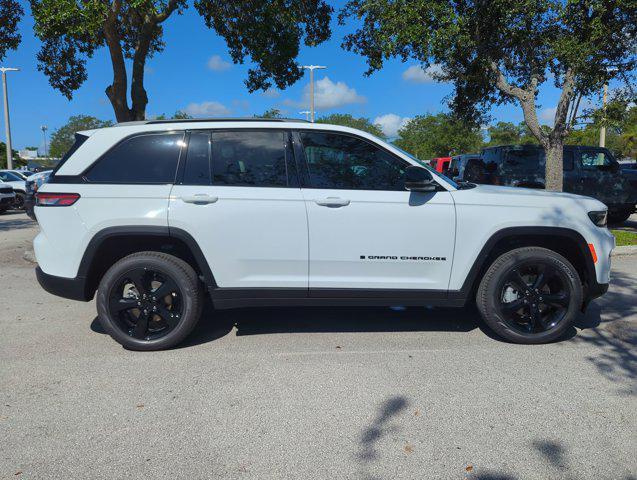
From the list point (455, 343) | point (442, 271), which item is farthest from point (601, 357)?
point (442, 271)

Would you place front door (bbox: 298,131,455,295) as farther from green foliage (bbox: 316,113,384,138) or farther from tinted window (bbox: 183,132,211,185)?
green foliage (bbox: 316,113,384,138)

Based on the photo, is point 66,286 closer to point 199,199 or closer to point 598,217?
point 199,199

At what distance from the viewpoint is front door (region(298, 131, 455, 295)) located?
13.0 ft

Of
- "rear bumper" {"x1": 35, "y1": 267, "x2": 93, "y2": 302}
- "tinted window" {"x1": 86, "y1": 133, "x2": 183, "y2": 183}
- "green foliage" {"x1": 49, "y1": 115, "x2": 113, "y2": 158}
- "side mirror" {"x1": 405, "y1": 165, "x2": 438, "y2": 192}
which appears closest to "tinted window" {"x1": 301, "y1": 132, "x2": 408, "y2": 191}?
"side mirror" {"x1": 405, "y1": 165, "x2": 438, "y2": 192}

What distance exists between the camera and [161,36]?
11.9 metres

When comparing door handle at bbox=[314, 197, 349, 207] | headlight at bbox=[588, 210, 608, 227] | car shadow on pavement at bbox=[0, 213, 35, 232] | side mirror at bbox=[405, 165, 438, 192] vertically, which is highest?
side mirror at bbox=[405, 165, 438, 192]

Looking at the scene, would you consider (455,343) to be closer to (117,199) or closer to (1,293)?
(117,199)

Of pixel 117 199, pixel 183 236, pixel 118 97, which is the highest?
pixel 118 97

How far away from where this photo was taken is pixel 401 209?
13.1 ft

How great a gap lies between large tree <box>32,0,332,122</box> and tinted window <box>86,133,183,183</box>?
410cm

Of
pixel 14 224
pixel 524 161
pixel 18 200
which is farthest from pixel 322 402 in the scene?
pixel 18 200

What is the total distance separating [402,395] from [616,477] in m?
1.28

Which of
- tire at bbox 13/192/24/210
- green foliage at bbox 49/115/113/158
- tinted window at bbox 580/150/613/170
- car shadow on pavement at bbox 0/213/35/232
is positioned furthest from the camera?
green foliage at bbox 49/115/113/158

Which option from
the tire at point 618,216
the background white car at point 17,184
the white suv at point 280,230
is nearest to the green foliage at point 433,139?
the tire at point 618,216
